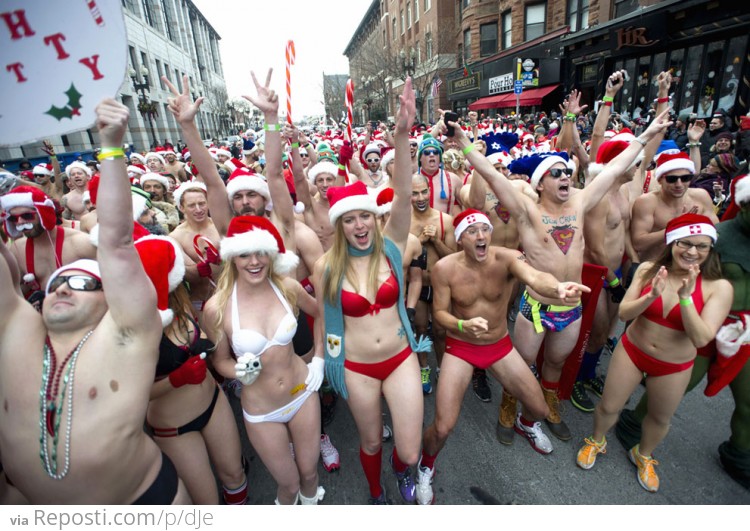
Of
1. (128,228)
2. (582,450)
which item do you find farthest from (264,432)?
(582,450)

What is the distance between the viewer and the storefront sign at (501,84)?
25016 millimetres

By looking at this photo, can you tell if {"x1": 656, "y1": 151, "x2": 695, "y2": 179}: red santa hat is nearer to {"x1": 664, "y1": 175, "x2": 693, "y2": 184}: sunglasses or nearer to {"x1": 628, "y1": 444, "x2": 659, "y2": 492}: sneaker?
{"x1": 664, "y1": 175, "x2": 693, "y2": 184}: sunglasses

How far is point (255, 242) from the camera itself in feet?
8.16

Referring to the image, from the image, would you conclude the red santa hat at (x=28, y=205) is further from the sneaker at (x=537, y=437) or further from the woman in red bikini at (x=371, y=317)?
the sneaker at (x=537, y=437)

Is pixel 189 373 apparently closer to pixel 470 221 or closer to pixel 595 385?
pixel 470 221

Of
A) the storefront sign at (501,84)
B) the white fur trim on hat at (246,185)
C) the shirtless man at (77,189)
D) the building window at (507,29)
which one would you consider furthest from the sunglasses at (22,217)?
the building window at (507,29)

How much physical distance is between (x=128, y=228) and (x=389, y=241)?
69.6 inches

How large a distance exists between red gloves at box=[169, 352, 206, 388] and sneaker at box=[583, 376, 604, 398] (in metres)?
3.93

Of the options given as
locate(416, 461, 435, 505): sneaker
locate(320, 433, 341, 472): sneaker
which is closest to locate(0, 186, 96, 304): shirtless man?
locate(320, 433, 341, 472): sneaker

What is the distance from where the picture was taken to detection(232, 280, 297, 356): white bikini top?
2438 mm

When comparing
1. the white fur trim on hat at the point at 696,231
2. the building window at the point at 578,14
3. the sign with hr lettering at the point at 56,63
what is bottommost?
the white fur trim on hat at the point at 696,231

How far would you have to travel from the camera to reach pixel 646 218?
427 centimetres

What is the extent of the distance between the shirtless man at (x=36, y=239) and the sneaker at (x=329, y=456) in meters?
3.12

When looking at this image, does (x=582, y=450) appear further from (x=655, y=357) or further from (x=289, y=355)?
(x=289, y=355)
